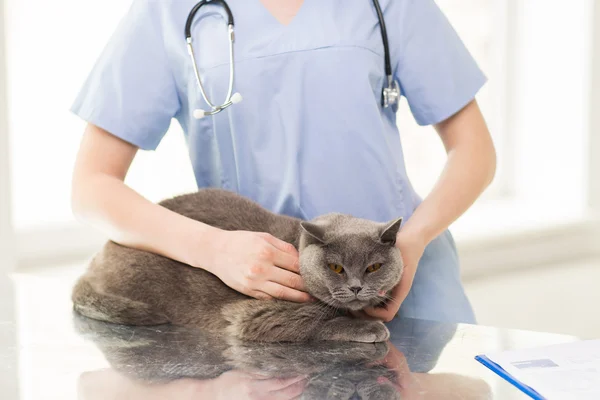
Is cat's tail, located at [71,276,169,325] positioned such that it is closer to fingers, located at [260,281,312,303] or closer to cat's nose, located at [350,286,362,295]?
fingers, located at [260,281,312,303]

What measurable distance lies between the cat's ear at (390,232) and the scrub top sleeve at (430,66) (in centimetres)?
41

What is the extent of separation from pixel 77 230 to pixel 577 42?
2007 millimetres

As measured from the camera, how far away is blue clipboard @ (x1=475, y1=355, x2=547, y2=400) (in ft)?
3.06

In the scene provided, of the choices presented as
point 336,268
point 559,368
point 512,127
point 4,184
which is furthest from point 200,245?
point 512,127

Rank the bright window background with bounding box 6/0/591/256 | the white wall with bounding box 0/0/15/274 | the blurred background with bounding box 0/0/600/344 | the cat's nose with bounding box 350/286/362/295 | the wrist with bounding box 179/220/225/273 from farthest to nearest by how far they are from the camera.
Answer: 1. the bright window background with bounding box 6/0/591/256
2. the blurred background with bounding box 0/0/600/344
3. the white wall with bounding box 0/0/15/274
4. the wrist with bounding box 179/220/225/273
5. the cat's nose with bounding box 350/286/362/295

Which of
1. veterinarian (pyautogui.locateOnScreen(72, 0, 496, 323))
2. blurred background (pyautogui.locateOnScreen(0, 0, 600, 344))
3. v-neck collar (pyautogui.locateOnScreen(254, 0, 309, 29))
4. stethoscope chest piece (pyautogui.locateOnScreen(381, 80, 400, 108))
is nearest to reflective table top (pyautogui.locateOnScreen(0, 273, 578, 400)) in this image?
veterinarian (pyautogui.locateOnScreen(72, 0, 496, 323))

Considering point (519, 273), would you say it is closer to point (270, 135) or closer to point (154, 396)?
point (270, 135)

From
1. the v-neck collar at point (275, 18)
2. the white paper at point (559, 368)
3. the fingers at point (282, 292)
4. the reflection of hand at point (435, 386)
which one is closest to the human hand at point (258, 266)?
the fingers at point (282, 292)

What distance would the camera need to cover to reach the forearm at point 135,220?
→ 128 cm

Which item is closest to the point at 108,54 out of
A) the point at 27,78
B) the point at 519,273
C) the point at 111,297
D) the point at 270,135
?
the point at 270,135

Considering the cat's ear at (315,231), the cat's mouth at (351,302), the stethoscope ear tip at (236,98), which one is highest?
the stethoscope ear tip at (236,98)

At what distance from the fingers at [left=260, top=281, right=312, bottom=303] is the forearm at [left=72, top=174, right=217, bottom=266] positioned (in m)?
0.13

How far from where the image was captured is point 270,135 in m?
1.46

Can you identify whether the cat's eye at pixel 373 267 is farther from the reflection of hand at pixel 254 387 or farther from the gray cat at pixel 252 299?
the reflection of hand at pixel 254 387
